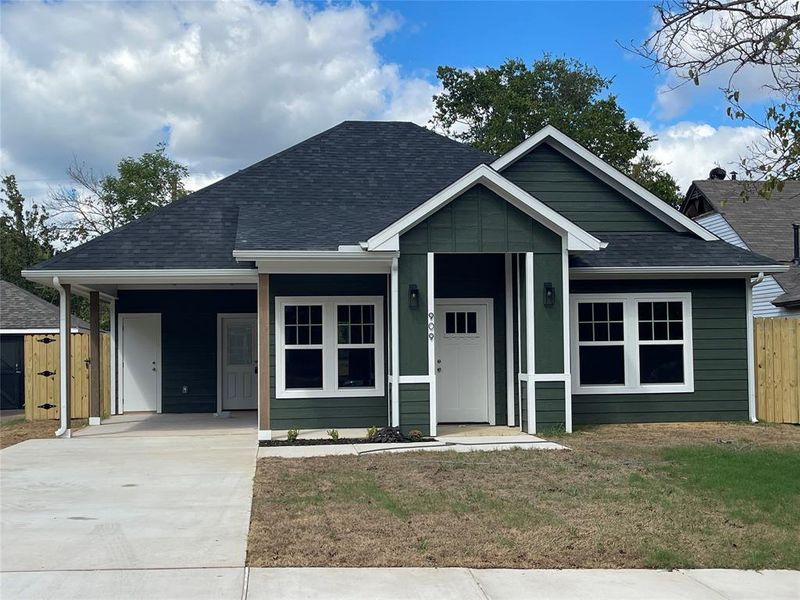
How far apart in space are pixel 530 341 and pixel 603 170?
13.1 ft

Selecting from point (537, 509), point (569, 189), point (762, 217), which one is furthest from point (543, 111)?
point (537, 509)

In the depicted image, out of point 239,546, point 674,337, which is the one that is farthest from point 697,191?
point 239,546

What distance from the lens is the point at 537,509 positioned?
7715 millimetres

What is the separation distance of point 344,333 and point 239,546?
24.5 ft

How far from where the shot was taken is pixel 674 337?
14.7 metres

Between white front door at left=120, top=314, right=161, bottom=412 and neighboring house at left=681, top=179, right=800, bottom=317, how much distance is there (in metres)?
14.7

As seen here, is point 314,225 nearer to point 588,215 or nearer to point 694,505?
point 588,215

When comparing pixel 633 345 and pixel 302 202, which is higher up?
pixel 302 202

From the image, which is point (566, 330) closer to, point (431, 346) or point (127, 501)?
point (431, 346)

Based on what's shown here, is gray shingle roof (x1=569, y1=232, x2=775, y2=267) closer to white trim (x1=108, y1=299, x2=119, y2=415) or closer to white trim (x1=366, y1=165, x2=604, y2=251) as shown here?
white trim (x1=366, y1=165, x2=604, y2=251)

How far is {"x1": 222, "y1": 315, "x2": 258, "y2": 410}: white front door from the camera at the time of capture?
17.5 m

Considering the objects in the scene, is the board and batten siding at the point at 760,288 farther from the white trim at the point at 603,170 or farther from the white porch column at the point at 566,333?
the white porch column at the point at 566,333

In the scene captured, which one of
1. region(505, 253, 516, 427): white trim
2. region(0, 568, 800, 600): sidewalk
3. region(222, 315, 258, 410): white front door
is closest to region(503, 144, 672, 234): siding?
region(505, 253, 516, 427): white trim

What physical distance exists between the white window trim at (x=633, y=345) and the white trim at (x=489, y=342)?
134 cm
